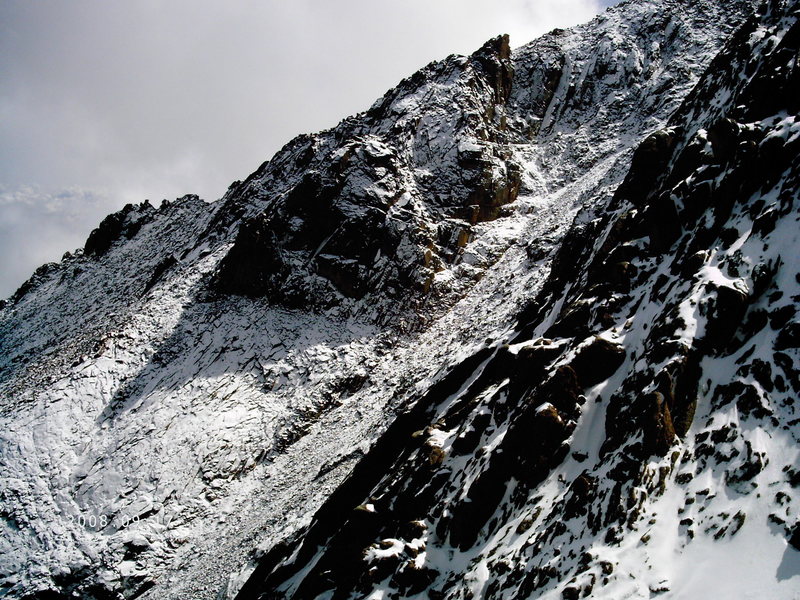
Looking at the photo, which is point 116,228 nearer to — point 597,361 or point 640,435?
point 597,361

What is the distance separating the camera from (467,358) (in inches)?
1100

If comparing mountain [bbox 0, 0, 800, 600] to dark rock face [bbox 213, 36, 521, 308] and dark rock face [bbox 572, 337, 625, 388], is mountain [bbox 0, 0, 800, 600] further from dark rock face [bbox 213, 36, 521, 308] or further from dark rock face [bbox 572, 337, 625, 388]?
dark rock face [bbox 213, 36, 521, 308]

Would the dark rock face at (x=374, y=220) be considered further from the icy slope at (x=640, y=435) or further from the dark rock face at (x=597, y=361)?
the dark rock face at (x=597, y=361)

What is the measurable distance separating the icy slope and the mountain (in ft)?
0.28

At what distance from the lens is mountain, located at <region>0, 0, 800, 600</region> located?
12695 mm

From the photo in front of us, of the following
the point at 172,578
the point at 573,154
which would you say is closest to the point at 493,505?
the point at 172,578

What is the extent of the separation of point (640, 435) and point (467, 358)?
14.9 meters

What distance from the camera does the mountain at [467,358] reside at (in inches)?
500

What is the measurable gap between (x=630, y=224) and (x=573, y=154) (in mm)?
47929

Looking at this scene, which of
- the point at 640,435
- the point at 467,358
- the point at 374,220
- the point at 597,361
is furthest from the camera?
Result: the point at 374,220

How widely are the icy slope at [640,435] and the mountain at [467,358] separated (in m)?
0.09

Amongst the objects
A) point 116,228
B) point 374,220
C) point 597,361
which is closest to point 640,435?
point 597,361

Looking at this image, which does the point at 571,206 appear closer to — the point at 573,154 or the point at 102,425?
the point at 573,154

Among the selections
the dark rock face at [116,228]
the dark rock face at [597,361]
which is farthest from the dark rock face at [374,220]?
the dark rock face at [116,228]
